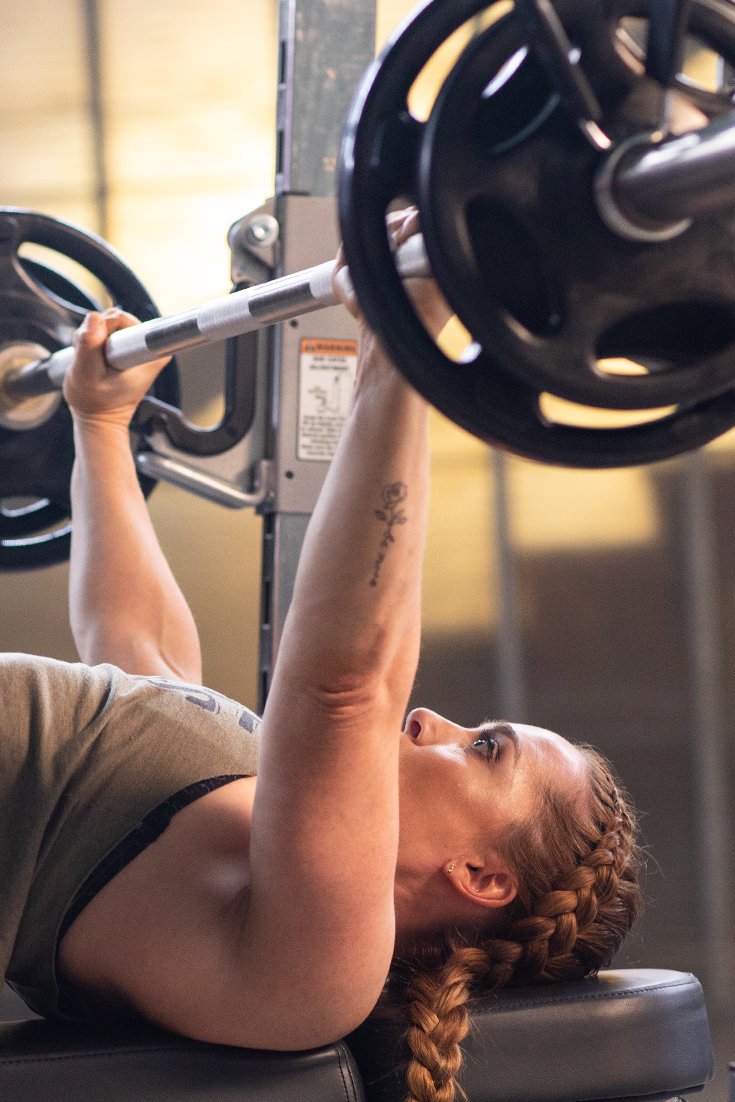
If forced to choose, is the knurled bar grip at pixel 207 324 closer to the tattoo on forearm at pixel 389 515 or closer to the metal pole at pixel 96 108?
the tattoo on forearm at pixel 389 515

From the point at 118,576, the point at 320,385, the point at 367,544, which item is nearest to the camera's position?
the point at 367,544

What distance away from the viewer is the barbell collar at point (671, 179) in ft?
2.54

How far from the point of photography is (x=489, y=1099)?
4.37 ft

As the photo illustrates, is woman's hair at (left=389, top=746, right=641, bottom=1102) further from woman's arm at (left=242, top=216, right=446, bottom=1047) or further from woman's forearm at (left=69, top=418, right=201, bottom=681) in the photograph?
woman's forearm at (left=69, top=418, right=201, bottom=681)

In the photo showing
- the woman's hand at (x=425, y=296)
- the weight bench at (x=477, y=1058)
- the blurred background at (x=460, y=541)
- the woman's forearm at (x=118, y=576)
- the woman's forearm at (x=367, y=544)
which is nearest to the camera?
the woman's hand at (x=425, y=296)

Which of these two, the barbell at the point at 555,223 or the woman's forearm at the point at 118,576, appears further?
the woman's forearm at the point at 118,576

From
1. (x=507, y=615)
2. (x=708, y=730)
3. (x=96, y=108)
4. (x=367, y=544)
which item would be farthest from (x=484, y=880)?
(x=96, y=108)

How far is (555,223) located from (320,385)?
1.20m

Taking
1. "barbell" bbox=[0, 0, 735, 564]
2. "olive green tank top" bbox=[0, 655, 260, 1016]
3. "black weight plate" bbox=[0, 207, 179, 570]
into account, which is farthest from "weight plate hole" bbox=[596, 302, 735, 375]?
"black weight plate" bbox=[0, 207, 179, 570]

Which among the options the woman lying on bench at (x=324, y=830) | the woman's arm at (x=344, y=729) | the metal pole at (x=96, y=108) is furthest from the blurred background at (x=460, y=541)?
the woman's arm at (x=344, y=729)

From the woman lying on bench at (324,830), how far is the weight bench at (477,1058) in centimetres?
3

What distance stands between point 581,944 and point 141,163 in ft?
8.98

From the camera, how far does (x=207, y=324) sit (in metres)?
1.65

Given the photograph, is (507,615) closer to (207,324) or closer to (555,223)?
(207,324)
